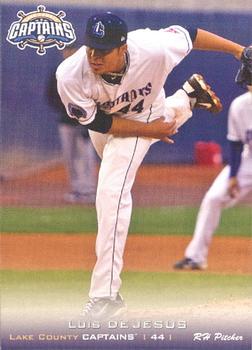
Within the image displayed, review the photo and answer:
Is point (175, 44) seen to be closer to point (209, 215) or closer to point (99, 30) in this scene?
point (99, 30)

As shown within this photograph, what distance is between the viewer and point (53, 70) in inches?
167

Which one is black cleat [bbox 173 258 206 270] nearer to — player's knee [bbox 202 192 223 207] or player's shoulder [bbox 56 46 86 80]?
player's knee [bbox 202 192 223 207]

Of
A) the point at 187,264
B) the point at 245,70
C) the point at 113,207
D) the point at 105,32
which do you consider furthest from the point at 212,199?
the point at 105,32

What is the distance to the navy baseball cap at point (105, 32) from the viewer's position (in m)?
3.80

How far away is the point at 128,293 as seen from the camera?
4285 mm

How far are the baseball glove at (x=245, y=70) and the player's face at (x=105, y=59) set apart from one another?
0.52 m

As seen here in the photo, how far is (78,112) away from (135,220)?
643mm

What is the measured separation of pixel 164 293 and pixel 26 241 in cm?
59

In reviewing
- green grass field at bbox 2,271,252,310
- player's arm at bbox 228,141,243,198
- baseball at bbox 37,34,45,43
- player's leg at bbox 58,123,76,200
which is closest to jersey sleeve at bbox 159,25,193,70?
baseball at bbox 37,34,45,43

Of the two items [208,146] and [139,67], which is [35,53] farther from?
[208,146]

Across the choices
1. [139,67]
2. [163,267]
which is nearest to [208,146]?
[163,267]

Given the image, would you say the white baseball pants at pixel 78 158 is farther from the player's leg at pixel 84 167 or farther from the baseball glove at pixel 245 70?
the baseball glove at pixel 245 70

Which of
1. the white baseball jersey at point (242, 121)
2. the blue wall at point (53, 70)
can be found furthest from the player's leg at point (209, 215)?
the blue wall at point (53, 70)

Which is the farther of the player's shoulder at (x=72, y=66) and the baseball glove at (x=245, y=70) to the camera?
the baseball glove at (x=245, y=70)
